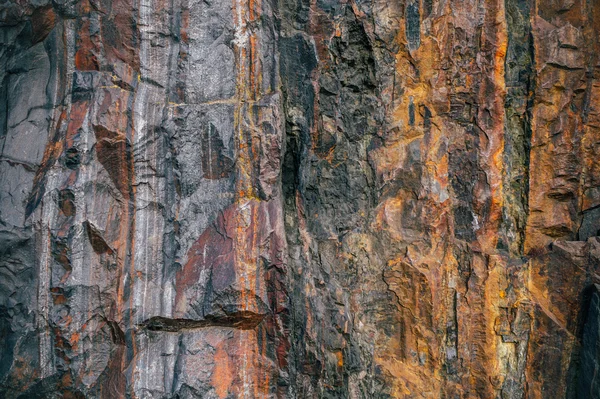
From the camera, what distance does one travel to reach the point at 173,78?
4938mm

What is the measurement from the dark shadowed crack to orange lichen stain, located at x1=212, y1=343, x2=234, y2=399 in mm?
205

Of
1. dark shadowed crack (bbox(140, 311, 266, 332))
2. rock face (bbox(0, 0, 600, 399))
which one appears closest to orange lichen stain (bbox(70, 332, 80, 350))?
rock face (bbox(0, 0, 600, 399))

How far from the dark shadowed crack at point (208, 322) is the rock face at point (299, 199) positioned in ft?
0.08

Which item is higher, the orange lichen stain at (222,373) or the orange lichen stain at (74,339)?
the orange lichen stain at (74,339)

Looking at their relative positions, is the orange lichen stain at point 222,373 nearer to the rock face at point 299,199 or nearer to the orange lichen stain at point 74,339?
the rock face at point 299,199

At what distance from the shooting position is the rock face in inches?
181

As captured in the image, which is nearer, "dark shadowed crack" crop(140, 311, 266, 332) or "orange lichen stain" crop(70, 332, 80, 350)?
"orange lichen stain" crop(70, 332, 80, 350)

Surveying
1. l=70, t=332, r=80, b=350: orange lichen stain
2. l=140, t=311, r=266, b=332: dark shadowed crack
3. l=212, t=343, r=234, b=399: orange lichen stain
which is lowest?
l=212, t=343, r=234, b=399: orange lichen stain

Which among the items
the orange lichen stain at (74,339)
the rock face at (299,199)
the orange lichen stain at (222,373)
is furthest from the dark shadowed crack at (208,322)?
the orange lichen stain at (74,339)

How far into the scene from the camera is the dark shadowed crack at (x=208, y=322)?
4656 mm

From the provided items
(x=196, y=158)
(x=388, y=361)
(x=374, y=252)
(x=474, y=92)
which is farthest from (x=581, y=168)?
(x=196, y=158)

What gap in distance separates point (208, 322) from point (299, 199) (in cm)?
142

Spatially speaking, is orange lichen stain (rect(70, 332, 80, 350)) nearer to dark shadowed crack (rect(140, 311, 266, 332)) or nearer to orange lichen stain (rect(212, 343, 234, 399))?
dark shadowed crack (rect(140, 311, 266, 332))

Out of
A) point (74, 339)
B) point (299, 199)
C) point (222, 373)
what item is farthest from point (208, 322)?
point (299, 199)
